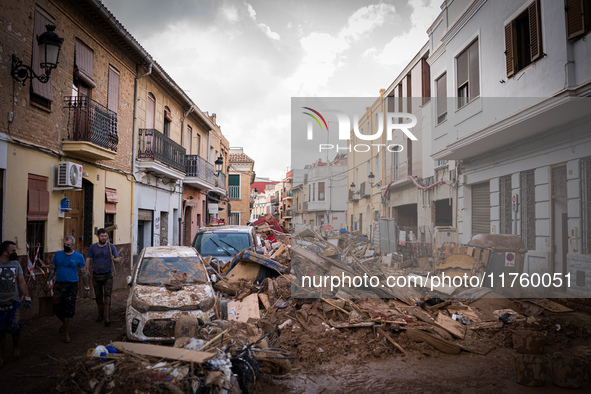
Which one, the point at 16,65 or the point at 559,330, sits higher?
the point at 16,65

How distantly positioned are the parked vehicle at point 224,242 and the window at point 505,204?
685 cm

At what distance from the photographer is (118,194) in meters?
12.5

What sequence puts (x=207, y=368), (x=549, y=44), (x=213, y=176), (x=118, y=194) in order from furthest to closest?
(x=213, y=176)
(x=118, y=194)
(x=549, y=44)
(x=207, y=368)

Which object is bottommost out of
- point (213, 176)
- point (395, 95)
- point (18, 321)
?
point (18, 321)

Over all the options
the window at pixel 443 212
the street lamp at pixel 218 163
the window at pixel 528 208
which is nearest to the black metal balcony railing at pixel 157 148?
the street lamp at pixel 218 163

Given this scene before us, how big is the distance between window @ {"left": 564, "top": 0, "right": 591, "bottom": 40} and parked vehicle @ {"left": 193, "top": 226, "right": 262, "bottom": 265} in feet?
28.5

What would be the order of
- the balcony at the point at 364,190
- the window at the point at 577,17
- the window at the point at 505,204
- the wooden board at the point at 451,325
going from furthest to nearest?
the balcony at the point at 364,190
the window at the point at 505,204
the window at the point at 577,17
the wooden board at the point at 451,325

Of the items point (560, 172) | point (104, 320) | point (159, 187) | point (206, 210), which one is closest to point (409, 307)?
point (560, 172)

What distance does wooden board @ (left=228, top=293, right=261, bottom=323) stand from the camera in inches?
294

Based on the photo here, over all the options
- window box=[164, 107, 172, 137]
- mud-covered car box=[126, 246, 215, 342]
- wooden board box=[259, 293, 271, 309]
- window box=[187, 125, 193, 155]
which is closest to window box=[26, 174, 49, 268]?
mud-covered car box=[126, 246, 215, 342]

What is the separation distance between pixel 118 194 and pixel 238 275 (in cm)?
554

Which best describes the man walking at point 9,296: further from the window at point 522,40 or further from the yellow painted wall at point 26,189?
the window at point 522,40

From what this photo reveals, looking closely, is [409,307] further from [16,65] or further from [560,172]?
[16,65]

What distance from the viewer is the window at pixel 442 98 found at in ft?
44.0
